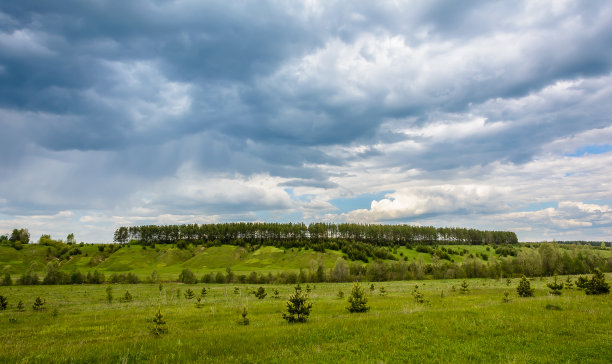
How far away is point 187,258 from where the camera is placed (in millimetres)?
175500

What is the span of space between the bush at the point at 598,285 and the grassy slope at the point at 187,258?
121 m

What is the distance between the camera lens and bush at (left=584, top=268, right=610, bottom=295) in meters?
29.2

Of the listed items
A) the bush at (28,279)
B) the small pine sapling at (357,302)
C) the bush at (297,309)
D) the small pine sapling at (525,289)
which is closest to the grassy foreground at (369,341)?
the bush at (297,309)

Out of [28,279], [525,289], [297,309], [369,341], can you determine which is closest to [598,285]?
[525,289]

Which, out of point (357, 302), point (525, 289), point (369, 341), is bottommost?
point (525, 289)

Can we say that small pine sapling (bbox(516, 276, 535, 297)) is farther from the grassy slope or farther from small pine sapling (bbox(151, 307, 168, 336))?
the grassy slope

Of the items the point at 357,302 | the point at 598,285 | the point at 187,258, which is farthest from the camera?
the point at 187,258

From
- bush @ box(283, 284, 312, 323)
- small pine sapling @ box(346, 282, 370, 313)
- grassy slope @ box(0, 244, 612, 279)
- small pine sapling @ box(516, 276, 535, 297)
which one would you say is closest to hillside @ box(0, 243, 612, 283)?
grassy slope @ box(0, 244, 612, 279)

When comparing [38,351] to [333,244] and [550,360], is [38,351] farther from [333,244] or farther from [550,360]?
[333,244]

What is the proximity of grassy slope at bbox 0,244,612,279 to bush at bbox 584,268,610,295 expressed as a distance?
398 ft

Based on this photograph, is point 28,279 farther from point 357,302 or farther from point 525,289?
point 525,289

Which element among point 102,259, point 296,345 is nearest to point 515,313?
point 296,345

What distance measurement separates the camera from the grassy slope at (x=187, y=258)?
15188 cm

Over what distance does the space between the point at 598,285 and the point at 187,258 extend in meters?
184
